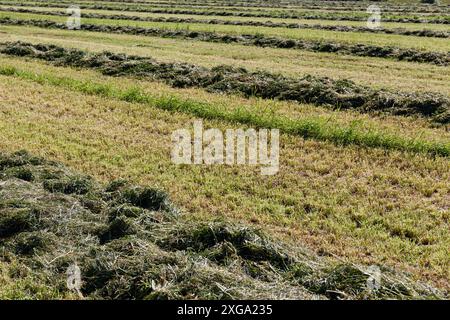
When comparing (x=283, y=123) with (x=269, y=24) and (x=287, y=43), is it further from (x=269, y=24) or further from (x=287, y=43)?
(x=269, y=24)

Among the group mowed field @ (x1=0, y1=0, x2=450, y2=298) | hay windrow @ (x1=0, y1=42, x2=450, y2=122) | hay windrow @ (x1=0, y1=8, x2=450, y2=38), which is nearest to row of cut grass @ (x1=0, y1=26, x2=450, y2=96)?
mowed field @ (x1=0, y1=0, x2=450, y2=298)

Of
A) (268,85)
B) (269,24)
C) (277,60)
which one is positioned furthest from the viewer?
(269,24)

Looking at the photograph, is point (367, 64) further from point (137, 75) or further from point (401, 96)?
point (137, 75)

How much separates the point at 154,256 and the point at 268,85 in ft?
36.1

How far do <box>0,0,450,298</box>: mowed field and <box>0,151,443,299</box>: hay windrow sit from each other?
9.0 inches

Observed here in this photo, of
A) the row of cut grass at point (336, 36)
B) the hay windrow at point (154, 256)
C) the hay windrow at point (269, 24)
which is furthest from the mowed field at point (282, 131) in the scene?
the hay windrow at point (269, 24)

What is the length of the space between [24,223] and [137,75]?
12289 mm

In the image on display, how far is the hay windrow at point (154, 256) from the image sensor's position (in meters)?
6.29

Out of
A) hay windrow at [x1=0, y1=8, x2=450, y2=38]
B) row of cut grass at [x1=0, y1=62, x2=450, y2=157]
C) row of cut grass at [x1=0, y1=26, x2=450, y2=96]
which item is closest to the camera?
row of cut grass at [x1=0, y1=62, x2=450, y2=157]

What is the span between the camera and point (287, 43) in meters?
28.5

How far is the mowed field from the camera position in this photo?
8547 mm

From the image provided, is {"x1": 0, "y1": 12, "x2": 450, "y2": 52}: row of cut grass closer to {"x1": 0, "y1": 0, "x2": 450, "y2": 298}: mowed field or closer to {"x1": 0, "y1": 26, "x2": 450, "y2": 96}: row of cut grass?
{"x1": 0, "y1": 0, "x2": 450, "y2": 298}: mowed field

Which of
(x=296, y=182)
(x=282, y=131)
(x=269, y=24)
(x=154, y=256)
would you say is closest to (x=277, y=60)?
(x=282, y=131)

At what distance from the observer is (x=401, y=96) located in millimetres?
15320
